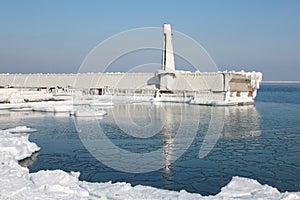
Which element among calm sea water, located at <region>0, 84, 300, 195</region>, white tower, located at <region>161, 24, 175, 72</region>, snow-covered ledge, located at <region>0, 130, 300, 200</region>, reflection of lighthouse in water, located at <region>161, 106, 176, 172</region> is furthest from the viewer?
white tower, located at <region>161, 24, 175, 72</region>

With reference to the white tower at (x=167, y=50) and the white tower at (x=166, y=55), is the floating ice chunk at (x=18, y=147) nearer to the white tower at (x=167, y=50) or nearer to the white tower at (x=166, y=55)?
the white tower at (x=166, y=55)

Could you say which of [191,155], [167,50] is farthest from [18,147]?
[167,50]

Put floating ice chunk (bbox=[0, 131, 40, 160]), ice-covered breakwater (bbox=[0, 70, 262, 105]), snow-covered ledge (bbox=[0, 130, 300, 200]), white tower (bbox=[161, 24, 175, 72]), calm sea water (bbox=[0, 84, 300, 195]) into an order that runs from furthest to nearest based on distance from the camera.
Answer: white tower (bbox=[161, 24, 175, 72]), ice-covered breakwater (bbox=[0, 70, 262, 105]), floating ice chunk (bbox=[0, 131, 40, 160]), calm sea water (bbox=[0, 84, 300, 195]), snow-covered ledge (bbox=[0, 130, 300, 200])

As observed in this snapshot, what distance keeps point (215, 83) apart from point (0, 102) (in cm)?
1476

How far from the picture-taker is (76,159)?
21.0 ft

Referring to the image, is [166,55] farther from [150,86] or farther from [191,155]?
[191,155]

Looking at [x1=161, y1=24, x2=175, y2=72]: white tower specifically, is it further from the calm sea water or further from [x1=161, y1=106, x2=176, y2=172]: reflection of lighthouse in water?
the calm sea water

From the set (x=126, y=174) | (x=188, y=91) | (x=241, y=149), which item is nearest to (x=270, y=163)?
(x=241, y=149)

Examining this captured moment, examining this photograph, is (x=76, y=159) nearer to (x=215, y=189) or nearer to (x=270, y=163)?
(x=215, y=189)

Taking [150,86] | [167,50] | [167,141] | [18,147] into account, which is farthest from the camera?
[167,50]

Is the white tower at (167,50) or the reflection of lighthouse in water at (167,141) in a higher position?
the white tower at (167,50)

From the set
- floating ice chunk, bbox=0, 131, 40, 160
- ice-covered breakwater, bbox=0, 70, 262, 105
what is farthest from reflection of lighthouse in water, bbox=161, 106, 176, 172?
ice-covered breakwater, bbox=0, 70, 262, 105

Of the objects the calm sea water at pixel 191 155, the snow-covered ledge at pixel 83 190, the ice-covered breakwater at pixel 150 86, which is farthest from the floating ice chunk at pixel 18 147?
the ice-covered breakwater at pixel 150 86

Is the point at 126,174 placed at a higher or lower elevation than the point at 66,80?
lower
